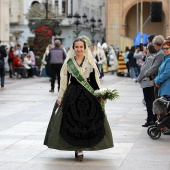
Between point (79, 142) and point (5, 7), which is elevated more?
point (5, 7)

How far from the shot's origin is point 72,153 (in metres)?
10.8

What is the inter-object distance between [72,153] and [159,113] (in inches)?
82.5

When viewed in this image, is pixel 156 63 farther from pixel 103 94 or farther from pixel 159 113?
pixel 103 94

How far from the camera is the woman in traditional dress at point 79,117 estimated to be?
33.0 feet

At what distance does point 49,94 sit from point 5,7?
664 inches

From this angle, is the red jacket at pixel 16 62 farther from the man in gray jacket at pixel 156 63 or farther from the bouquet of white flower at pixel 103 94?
the bouquet of white flower at pixel 103 94

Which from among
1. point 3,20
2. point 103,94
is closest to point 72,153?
point 103,94

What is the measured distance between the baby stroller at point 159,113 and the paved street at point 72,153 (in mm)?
139

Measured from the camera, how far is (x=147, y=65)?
541 inches

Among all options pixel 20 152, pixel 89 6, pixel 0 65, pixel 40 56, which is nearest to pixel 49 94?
pixel 0 65

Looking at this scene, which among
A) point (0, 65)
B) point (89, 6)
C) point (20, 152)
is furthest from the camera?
point (89, 6)

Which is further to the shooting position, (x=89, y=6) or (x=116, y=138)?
(x=89, y=6)

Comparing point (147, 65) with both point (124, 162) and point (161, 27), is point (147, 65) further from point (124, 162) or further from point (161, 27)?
point (161, 27)

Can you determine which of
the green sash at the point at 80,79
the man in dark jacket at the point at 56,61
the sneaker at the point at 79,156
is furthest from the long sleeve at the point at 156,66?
the man in dark jacket at the point at 56,61
